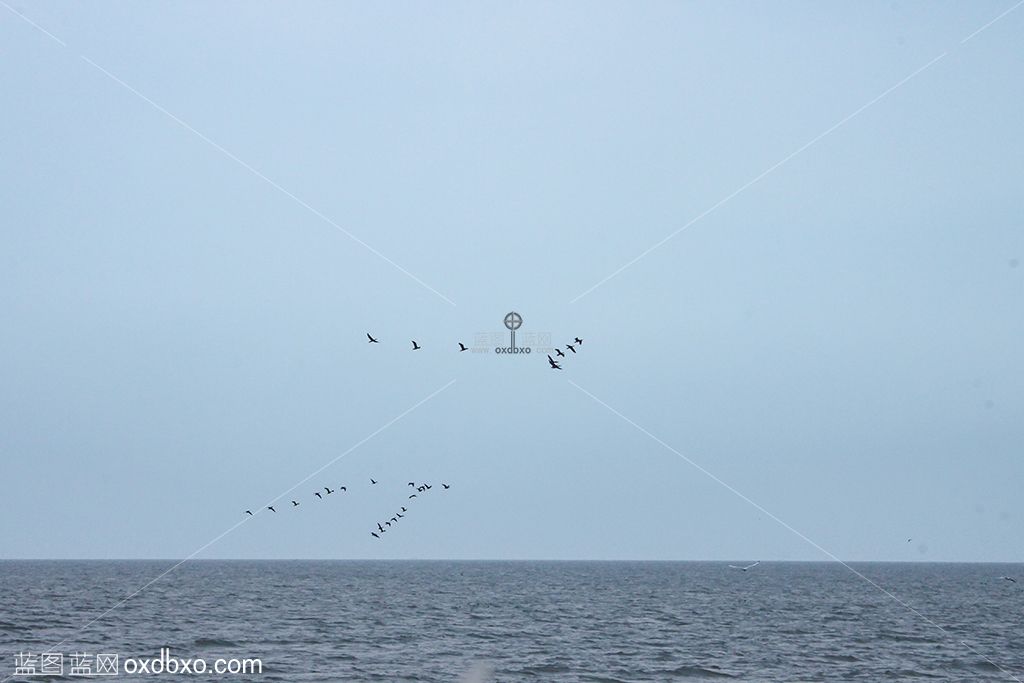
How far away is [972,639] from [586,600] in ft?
147

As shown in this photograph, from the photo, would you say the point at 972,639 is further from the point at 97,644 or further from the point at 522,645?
the point at 97,644

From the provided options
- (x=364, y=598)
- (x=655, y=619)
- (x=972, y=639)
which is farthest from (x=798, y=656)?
(x=364, y=598)

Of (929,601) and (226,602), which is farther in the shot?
(929,601)

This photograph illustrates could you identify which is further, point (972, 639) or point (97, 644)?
point (972, 639)

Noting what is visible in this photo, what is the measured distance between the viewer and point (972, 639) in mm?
70062

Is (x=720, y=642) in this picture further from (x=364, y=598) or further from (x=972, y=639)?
(x=364, y=598)

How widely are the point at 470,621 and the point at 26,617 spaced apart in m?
29.1

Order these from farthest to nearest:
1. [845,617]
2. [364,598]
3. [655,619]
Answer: [364,598], [845,617], [655,619]

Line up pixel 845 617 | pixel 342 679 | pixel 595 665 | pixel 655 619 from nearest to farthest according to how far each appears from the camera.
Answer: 1. pixel 342 679
2. pixel 595 665
3. pixel 655 619
4. pixel 845 617

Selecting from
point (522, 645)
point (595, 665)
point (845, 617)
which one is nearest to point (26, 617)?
point (522, 645)

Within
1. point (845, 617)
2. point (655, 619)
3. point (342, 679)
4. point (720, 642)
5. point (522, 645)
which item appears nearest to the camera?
point (342, 679)

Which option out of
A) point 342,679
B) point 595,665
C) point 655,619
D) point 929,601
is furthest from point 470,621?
point 929,601

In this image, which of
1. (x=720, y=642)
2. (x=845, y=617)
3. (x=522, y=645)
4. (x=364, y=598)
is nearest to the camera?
(x=522, y=645)

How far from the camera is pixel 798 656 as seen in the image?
57.9 metres
